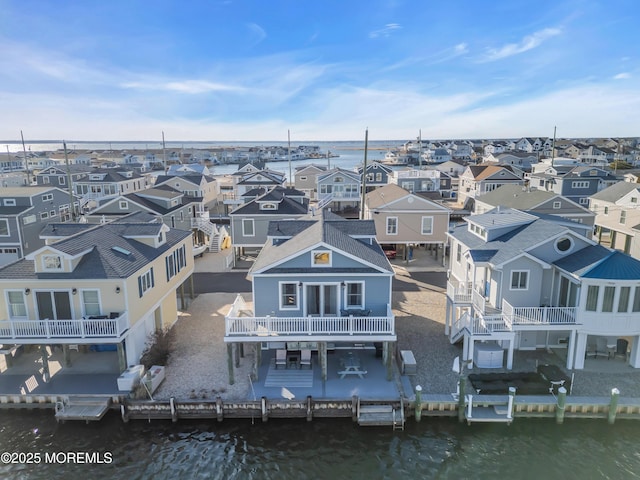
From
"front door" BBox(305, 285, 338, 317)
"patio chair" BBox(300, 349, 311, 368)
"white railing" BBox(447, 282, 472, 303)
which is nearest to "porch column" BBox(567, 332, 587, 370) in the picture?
"white railing" BBox(447, 282, 472, 303)

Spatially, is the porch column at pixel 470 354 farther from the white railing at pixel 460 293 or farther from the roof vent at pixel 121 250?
the roof vent at pixel 121 250

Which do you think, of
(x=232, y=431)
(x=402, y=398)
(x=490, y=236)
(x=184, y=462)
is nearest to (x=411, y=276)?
(x=490, y=236)

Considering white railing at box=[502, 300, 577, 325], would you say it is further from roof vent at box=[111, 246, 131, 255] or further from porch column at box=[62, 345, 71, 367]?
porch column at box=[62, 345, 71, 367]

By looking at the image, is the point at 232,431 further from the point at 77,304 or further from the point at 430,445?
the point at 77,304

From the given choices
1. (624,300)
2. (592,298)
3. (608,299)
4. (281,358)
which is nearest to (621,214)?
(624,300)

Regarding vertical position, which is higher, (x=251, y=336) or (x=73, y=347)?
(x=251, y=336)

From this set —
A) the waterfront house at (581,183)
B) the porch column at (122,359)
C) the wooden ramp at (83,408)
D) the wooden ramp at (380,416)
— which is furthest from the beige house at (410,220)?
the wooden ramp at (83,408)

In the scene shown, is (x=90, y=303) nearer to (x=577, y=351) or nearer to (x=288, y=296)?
(x=288, y=296)

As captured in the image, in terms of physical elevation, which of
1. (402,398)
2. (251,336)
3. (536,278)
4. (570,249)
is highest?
(570,249)
